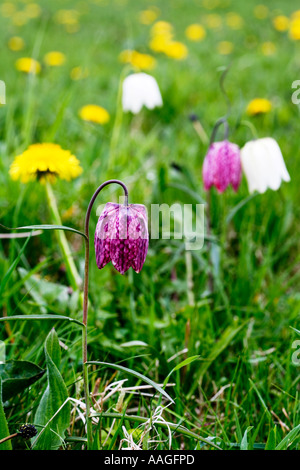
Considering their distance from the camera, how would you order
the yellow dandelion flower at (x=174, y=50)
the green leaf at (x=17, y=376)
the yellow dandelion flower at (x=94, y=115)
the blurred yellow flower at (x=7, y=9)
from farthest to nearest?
the blurred yellow flower at (x=7, y=9) → the yellow dandelion flower at (x=174, y=50) → the yellow dandelion flower at (x=94, y=115) → the green leaf at (x=17, y=376)

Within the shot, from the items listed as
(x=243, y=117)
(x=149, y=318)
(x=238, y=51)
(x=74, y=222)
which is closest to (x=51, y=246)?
(x=74, y=222)

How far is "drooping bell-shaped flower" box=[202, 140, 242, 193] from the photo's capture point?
1.02 meters

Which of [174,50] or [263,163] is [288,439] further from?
[174,50]

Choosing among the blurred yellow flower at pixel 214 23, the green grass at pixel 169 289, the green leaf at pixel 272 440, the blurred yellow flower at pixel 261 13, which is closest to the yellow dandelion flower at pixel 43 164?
the green grass at pixel 169 289

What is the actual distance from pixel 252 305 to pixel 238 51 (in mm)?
2793

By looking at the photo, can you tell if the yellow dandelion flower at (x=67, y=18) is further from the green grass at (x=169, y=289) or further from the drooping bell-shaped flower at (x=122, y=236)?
the drooping bell-shaped flower at (x=122, y=236)

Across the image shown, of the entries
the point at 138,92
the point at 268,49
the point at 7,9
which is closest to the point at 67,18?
the point at 7,9

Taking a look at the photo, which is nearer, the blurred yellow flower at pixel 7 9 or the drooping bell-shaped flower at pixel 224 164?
the drooping bell-shaped flower at pixel 224 164

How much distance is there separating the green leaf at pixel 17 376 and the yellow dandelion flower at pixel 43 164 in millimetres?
404

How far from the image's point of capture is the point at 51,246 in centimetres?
121

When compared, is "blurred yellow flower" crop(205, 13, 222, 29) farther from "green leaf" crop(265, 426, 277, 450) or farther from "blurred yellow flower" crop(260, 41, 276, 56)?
"green leaf" crop(265, 426, 277, 450)

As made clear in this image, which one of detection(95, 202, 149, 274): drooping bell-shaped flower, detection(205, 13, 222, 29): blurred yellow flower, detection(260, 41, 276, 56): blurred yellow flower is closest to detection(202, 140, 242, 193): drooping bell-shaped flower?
detection(95, 202, 149, 274): drooping bell-shaped flower

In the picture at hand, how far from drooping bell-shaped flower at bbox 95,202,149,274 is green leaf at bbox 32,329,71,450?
141 mm

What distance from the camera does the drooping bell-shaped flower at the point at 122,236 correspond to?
24.5 inches
